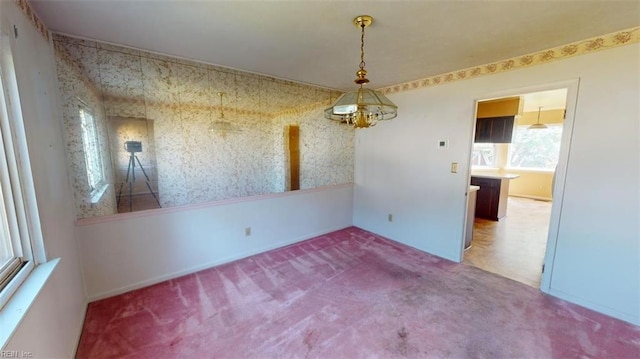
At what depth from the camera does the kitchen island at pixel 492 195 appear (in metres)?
4.82

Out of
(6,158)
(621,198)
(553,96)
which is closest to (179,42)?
(6,158)

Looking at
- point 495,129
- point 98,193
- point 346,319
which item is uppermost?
point 495,129

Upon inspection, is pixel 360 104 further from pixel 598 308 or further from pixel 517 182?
pixel 517 182

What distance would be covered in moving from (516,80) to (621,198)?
1.35 metres

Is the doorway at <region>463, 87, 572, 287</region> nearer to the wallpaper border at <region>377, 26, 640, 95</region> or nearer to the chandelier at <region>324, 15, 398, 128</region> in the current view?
the wallpaper border at <region>377, 26, 640, 95</region>

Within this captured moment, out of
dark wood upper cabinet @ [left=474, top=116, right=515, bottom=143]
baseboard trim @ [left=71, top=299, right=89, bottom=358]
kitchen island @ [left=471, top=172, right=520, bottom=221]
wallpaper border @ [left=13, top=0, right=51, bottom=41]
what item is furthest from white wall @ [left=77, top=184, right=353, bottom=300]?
dark wood upper cabinet @ [left=474, top=116, right=515, bottom=143]

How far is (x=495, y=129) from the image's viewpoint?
4863 millimetres

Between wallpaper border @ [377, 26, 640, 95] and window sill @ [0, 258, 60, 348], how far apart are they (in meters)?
3.92

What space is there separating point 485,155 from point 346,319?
715cm

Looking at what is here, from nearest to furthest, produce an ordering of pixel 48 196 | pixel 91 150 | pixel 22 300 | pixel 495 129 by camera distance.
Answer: pixel 22 300 → pixel 48 196 → pixel 91 150 → pixel 495 129

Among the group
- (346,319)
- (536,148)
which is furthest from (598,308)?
(536,148)

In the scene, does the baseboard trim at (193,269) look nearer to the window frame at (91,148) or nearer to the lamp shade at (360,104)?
Answer: the window frame at (91,148)

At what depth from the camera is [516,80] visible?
252 centimetres

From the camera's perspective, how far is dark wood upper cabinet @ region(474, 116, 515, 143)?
4711 mm
